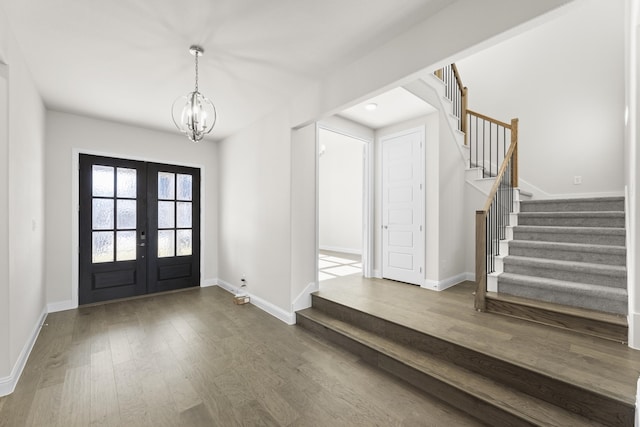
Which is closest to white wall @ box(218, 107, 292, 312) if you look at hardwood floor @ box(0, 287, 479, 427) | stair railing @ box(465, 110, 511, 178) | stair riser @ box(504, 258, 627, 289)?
hardwood floor @ box(0, 287, 479, 427)

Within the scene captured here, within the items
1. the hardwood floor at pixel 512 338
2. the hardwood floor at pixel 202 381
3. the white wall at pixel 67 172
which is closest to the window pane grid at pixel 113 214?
the white wall at pixel 67 172

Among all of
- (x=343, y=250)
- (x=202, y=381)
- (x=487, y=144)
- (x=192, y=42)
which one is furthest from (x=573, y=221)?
(x=343, y=250)

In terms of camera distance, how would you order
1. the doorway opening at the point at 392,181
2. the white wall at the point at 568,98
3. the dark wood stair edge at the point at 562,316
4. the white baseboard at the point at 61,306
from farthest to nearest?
the white wall at the point at 568,98
the doorway opening at the point at 392,181
the white baseboard at the point at 61,306
the dark wood stair edge at the point at 562,316

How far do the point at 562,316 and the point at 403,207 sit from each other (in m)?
2.29

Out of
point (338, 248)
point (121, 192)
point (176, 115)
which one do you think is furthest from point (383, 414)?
point (338, 248)

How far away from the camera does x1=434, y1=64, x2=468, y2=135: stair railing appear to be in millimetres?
4425

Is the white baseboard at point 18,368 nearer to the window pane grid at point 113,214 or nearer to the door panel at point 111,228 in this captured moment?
the door panel at point 111,228

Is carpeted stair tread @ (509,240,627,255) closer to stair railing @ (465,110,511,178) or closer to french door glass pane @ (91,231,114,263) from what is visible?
stair railing @ (465,110,511,178)

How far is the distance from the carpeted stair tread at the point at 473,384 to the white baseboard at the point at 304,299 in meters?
0.77

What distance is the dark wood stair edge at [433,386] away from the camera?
176 centimetres

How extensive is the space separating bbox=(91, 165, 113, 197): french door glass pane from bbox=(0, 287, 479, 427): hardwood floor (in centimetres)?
183

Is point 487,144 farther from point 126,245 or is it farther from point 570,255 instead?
point 126,245

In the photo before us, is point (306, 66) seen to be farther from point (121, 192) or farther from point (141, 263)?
point (141, 263)

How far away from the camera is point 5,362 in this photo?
211cm
